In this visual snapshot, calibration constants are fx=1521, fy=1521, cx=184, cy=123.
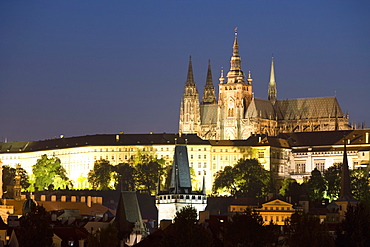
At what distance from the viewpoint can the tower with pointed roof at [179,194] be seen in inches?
5487

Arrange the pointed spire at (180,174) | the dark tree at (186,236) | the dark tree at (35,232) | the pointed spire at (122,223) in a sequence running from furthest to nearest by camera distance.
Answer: the pointed spire at (180,174)
the pointed spire at (122,223)
the dark tree at (35,232)
the dark tree at (186,236)

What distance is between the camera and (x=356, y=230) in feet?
324

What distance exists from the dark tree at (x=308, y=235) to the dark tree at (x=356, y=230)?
862 millimetres

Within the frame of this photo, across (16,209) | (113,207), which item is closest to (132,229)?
(16,209)

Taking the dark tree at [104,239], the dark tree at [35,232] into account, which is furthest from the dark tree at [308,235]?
the dark tree at [35,232]

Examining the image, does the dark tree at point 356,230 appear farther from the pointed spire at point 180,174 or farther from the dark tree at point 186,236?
the pointed spire at point 180,174

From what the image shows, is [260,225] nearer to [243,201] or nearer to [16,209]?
[16,209]

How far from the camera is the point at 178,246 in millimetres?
95562

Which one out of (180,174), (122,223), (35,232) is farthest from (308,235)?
(180,174)

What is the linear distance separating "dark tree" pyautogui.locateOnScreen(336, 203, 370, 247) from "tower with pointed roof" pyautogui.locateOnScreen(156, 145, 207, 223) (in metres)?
39.2

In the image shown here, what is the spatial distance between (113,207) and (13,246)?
8962 cm

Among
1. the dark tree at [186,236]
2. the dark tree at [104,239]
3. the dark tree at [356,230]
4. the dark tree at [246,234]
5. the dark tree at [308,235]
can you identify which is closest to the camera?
the dark tree at [186,236]

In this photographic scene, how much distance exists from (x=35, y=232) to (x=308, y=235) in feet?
58.0

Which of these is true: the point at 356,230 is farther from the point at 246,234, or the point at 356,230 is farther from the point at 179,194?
the point at 179,194
